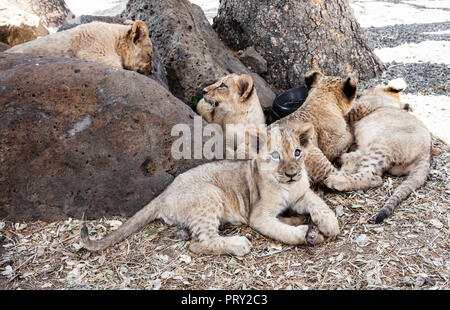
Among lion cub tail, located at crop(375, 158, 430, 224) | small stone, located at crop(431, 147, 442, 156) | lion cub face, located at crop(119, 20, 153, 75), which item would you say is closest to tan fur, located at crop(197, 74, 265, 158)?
lion cub face, located at crop(119, 20, 153, 75)

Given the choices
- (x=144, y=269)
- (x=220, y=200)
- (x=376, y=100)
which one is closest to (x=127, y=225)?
(x=144, y=269)

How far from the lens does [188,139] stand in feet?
14.8

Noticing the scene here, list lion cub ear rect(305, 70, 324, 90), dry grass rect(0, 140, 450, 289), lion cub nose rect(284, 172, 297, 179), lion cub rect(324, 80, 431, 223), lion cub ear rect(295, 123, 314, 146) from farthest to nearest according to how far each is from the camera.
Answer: lion cub ear rect(305, 70, 324, 90) → lion cub rect(324, 80, 431, 223) → lion cub ear rect(295, 123, 314, 146) → lion cub nose rect(284, 172, 297, 179) → dry grass rect(0, 140, 450, 289)

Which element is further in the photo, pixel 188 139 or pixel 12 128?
pixel 188 139

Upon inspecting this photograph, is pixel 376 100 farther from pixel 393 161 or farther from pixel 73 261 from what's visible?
pixel 73 261

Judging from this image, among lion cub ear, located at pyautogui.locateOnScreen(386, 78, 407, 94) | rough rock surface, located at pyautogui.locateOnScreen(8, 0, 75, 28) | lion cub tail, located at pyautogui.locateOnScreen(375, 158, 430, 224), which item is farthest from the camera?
rough rock surface, located at pyautogui.locateOnScreen(8, 0, 75, 28)

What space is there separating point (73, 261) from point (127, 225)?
0.58 meters

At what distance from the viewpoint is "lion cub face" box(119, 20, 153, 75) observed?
217 inches

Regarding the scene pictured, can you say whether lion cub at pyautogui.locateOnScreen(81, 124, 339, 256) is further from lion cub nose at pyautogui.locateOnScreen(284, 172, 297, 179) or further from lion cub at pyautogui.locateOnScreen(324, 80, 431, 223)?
lion cub at pyautogui.locateOnScreen(324, 80, 431, 223)

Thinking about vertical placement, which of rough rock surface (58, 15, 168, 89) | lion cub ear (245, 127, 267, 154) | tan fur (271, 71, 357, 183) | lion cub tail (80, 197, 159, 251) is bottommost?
lion cub tail (80, 197, 159, 251)

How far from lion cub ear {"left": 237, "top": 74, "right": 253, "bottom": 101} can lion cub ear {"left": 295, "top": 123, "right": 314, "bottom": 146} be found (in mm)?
1859

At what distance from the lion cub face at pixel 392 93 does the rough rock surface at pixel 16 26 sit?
19.1 ft

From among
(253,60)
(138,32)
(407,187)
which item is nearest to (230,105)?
(138,32)
